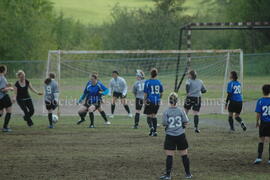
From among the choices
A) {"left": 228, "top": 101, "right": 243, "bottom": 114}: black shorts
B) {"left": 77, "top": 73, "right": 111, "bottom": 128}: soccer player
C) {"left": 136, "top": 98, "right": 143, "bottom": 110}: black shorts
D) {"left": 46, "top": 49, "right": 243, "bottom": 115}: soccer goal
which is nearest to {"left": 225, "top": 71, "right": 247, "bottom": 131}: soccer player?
{"left": 228, "top": 101, "right": 243, "bottom": 114}: black shorts

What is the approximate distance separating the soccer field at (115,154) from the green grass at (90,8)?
7410 centimetres

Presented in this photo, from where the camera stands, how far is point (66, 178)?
1014 cm

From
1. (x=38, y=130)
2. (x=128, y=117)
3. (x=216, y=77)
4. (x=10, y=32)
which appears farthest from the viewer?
(x=10, y=32)

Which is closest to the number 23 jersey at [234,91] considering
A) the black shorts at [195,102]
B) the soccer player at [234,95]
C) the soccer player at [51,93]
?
the soccer player at [234,95]

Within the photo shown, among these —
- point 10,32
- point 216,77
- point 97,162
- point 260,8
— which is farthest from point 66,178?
point 260,8

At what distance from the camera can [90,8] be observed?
326 ft

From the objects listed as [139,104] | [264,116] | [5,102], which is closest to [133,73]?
[139,104]

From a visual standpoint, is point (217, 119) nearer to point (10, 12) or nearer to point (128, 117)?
point (128, 117)

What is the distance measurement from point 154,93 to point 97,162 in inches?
186

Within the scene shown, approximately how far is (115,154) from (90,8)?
88268 mm

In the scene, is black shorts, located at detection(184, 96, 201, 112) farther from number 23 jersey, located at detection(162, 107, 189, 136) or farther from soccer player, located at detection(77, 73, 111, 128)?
number 23 jersey, located at detection(162, 107, 189, 136)

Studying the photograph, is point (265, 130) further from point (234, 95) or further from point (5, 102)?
point (5, 102)

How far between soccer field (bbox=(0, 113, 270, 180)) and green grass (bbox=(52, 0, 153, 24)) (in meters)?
74.1

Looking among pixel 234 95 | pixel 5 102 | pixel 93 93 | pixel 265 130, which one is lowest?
pixel 265 130
